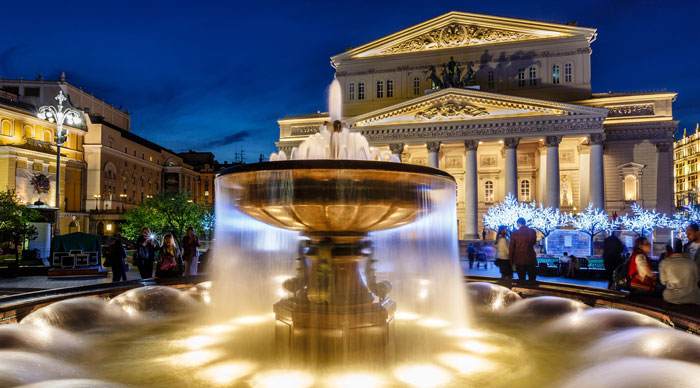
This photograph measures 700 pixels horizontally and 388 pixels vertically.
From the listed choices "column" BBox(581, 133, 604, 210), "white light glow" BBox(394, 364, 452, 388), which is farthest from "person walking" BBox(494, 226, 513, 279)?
"column" BBox(581, 133, 604, 210)

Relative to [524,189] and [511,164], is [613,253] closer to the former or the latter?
[511,164]

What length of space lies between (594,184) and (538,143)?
698 cm

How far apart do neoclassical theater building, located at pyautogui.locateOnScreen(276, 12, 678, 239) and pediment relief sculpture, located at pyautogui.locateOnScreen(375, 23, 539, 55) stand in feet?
0.28

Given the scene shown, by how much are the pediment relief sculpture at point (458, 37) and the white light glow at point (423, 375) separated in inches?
1584

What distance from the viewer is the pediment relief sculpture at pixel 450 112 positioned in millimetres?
34156

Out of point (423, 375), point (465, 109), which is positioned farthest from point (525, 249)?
point (465, 109)

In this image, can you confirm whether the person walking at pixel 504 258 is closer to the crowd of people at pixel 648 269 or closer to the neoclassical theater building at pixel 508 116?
the crowd of people at pixel 648 269

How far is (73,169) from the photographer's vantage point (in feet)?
151

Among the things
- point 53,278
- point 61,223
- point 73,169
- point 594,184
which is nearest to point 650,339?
point 53,278

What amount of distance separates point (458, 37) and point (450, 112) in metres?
9.77

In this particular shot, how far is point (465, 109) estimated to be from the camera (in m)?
34.4

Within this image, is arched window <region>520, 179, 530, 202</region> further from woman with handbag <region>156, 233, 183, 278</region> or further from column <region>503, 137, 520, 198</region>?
woman with handbag <region>156, 233, 183, 278</region>

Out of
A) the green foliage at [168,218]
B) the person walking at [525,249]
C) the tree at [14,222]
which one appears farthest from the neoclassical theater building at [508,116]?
the person walking at [525,249]

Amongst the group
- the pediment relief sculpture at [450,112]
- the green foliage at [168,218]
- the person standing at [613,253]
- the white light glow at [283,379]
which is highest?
the pediment relief sculpture at [450,112]
